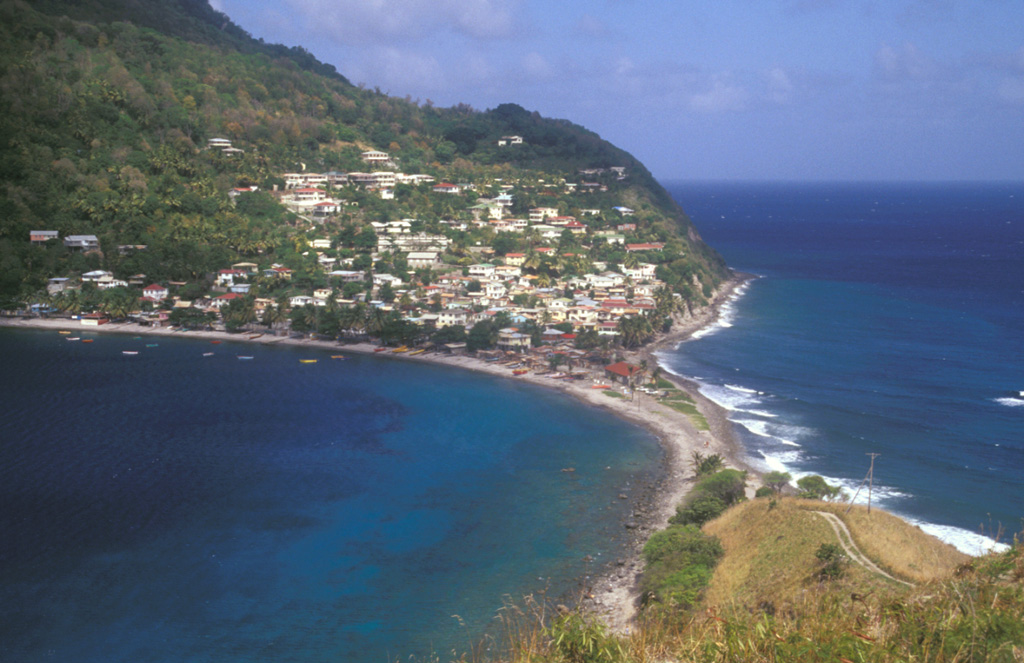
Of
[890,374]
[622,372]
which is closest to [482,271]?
[622,372]

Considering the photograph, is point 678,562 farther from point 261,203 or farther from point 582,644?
point 261,203

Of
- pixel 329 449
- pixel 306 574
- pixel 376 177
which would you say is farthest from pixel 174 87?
pixel 306 574

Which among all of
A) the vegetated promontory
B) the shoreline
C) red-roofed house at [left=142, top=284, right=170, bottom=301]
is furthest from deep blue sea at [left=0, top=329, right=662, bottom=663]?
the vegetated promontory

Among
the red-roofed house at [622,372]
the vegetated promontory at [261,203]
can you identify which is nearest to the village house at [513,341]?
the vegetated promontory at [261,203]

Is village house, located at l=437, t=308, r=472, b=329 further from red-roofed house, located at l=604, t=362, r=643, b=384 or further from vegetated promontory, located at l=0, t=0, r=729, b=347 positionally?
red-roofed house, located at l=604, t=362, r=643, b=384

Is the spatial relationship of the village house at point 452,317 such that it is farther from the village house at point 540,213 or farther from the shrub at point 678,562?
the shrub at point 678,562

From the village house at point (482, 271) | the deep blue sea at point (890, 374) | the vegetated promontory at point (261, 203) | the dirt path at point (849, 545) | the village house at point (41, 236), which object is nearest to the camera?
the dirt path at point (849, 545)
